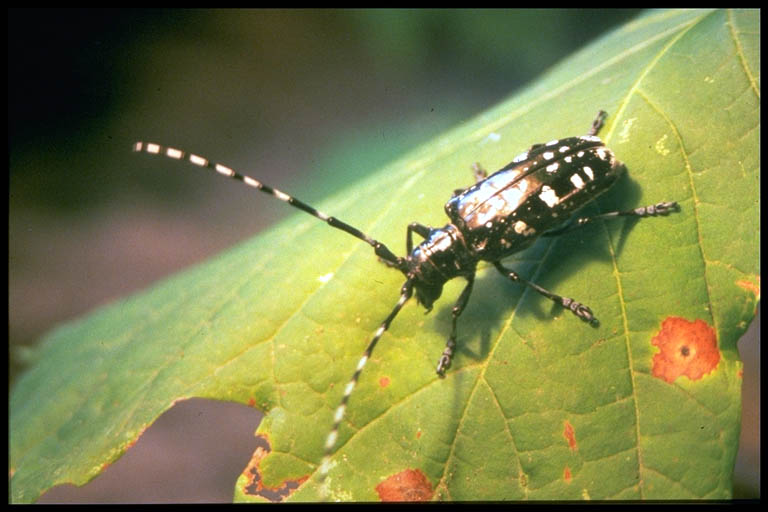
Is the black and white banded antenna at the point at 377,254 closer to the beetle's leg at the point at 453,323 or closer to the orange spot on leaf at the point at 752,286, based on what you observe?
the beetle's leg at the point at 453,323

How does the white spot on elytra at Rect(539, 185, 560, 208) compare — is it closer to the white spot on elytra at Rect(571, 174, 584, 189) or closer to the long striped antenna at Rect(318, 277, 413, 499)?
the white spot on elytra at Rect(571, 174, 584, 189)

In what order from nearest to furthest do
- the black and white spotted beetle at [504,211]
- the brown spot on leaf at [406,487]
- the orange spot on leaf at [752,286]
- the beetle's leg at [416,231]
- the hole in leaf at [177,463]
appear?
1. the orange spot on leaf at [752,286]
2. the brown spot on leaf at [406,487]
3. the black and white spotted beetle at [504,211]
4. the beetle's leg at [416,231]
5. the hole in leaf at [177,463]

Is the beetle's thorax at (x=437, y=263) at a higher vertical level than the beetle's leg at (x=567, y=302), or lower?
higher

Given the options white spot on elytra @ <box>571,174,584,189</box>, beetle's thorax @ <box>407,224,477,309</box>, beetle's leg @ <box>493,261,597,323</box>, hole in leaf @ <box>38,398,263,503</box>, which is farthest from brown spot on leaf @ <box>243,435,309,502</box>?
hole in leaf @ <box>38,398,263,503</box>

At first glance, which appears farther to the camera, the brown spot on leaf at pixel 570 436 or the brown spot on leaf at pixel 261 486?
the brown spot on leaf at pixel 261 486

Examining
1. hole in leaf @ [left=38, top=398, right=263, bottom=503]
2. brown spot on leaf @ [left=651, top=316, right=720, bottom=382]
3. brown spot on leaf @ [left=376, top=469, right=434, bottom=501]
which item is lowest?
hole in leaf @ [left=38, top=398, right=263, bottom=503]

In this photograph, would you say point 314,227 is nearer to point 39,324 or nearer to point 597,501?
point 597,501

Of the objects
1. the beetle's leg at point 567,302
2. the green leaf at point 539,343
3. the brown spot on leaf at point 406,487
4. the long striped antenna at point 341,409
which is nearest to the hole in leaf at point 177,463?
the green leaf at point 539,343

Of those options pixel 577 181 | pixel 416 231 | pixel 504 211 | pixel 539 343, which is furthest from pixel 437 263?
pixel 577 181
